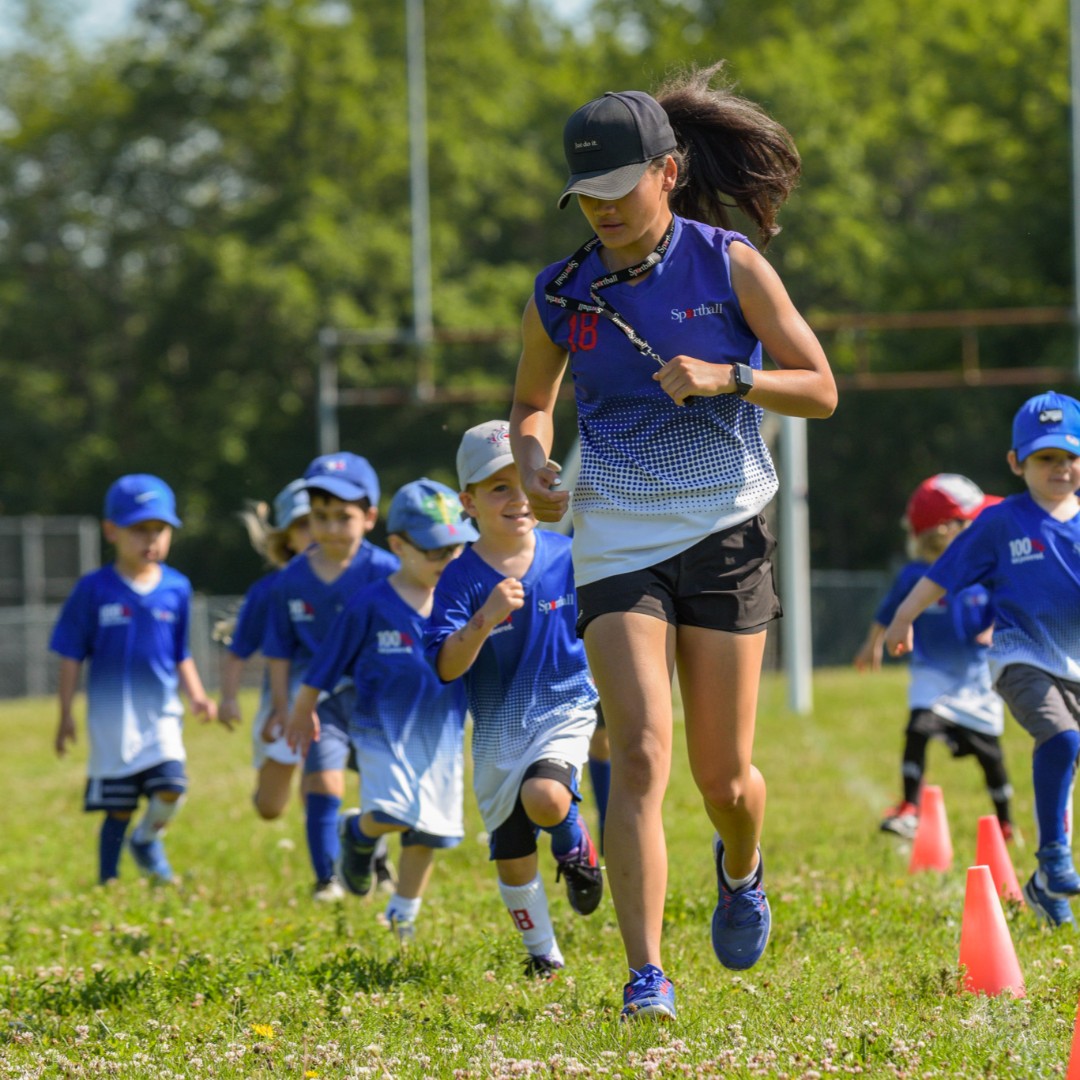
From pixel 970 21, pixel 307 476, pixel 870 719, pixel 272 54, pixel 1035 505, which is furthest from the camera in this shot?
pixel 970 21

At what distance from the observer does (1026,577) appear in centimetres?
645

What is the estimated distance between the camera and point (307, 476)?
7.99 m

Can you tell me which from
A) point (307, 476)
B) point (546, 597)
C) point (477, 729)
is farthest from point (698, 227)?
point (307, 476)

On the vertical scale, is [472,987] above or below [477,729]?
below

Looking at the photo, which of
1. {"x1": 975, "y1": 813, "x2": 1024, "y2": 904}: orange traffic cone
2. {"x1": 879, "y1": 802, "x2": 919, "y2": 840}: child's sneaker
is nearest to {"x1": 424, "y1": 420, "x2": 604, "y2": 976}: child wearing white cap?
{"x1": 975, "y1": 813, "x2": 1024, "y2": 904}: orange traffic cone

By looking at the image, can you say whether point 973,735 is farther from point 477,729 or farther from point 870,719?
point 870,719

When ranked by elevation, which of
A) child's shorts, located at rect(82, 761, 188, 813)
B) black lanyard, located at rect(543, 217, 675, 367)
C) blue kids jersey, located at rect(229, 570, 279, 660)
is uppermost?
black lanyard, located at rect(543, 217, 675, 367)

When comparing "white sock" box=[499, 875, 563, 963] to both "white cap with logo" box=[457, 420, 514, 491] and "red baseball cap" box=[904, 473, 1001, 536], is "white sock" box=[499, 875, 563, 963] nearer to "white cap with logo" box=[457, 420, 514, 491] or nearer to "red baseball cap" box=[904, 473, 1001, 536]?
"white cap with logo" box=[457, 420, 514, 491]

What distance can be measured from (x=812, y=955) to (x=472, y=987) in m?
1.08

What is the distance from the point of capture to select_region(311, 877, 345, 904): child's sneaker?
7.97m

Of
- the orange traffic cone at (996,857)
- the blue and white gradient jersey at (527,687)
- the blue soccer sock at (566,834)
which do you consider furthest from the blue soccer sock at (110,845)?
the orange traffic cone at (996,857)

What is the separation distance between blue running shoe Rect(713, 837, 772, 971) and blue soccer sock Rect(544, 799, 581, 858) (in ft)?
2.86

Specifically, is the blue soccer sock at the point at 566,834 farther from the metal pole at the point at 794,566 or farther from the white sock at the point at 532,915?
Answer: the metal pole at the point at 794,566

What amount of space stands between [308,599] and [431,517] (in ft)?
5.67
